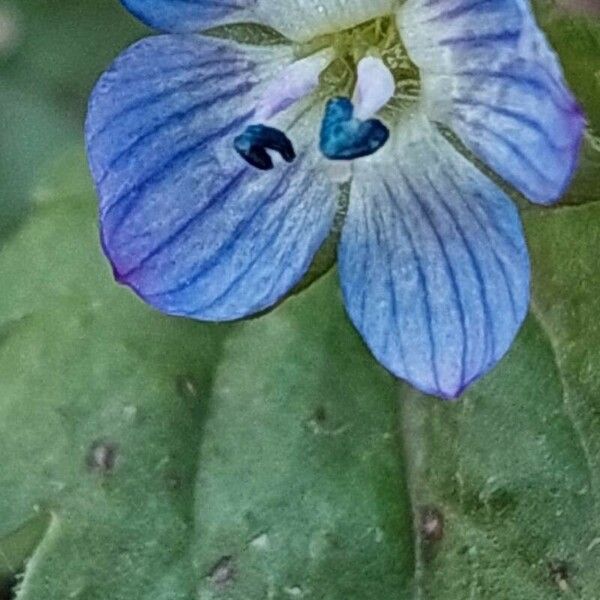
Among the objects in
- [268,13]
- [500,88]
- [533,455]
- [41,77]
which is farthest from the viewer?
[41,77]

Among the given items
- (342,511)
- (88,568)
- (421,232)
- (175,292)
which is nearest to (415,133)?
(421,232)

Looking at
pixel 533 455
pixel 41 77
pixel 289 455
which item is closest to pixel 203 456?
pixel 289 455

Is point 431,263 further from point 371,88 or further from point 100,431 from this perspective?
point 100,431

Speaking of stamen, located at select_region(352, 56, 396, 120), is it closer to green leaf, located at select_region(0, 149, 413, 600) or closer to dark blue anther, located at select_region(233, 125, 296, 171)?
dark blue anther, located at select_region(233, 125, 296, 171)

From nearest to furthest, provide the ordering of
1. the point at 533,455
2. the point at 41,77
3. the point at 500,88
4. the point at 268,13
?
the point at 500,88
the point at 268,13
the point at 533,455
the point at 41,77

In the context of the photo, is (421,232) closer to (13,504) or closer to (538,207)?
(538,207)

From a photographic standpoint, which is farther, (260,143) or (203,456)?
(203,456)

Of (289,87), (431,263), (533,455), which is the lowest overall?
(533,455)

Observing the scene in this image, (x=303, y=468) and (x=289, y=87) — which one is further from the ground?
(x=289, y=87)
